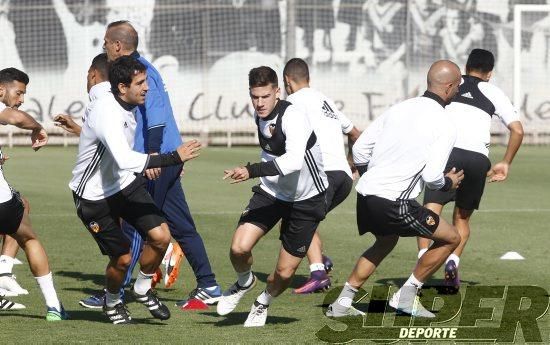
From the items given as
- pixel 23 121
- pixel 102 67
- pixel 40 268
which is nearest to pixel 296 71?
pixel 102 67

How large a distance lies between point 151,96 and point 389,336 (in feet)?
9.87

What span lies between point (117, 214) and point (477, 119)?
378 cm

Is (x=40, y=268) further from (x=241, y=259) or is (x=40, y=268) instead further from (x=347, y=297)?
(x=347, y=297)

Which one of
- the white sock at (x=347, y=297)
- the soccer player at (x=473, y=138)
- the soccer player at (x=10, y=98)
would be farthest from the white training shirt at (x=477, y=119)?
the soccer player at (x=10, y=98)

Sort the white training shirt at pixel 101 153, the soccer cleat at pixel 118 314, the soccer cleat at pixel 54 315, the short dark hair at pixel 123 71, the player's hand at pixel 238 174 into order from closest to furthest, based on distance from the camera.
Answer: the player's hand at pixel 238 174 < the white training shirt at pixel 101 153 < the short dark hair at pixel 123 71 < the soccer cleat at pixel 118 314 < the soccer cleat at pixel 54 315

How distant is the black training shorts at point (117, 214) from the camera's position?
30.4ft

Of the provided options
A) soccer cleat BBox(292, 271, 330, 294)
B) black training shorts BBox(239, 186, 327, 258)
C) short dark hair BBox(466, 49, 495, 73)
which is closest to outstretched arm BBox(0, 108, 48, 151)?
black training shorts BBox(239, 186, 327, 258)

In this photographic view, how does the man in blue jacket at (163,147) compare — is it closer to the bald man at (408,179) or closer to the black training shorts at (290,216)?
the black training shorts at (290,216)

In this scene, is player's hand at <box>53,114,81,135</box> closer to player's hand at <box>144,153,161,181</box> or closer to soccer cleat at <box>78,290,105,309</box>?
player's hand at <box>144,153,161,181</box>

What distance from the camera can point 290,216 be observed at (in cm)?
941

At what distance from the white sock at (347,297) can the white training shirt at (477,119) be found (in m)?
2.52

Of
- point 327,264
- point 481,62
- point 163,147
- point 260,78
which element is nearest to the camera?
point 260,78

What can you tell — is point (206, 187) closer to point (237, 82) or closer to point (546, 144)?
point (237, 82)

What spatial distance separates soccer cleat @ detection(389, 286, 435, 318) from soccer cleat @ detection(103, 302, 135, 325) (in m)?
2.07
